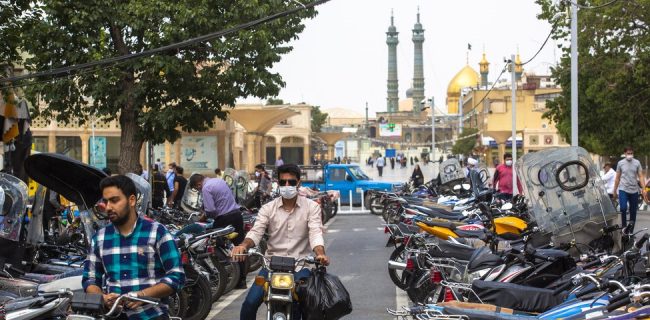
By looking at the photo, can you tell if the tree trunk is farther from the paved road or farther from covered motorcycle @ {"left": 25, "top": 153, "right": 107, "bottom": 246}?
covered motorcycle @ {"left": 25, "top": 153, "right": 107, "bottom": 246}

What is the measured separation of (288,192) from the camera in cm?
746

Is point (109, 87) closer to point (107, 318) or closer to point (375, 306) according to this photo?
point (375, 306)

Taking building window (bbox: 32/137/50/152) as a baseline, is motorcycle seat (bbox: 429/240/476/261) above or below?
below

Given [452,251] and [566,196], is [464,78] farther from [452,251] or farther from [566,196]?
[452,251]

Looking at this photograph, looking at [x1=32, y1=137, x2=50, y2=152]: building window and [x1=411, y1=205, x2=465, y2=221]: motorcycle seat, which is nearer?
[x1=411, y1=205, x2=465, y2=221]: motorcycle seat

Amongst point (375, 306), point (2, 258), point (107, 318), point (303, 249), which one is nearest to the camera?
point (107, 318)

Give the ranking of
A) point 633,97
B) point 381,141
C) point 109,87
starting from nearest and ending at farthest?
point 109,87
point 633,97
point 381,141

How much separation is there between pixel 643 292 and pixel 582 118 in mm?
34939

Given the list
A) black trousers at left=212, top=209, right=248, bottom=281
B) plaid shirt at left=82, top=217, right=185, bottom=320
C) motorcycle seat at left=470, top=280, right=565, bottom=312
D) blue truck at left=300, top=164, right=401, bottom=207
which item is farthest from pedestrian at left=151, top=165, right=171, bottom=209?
plaid shirt at left=82, top=217, right=185, bottom=320

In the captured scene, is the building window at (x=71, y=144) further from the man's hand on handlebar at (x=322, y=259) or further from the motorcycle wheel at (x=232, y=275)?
the man's hand on handlebar at (x=322, y=259)

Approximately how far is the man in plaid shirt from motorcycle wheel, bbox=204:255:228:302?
5.83 meters

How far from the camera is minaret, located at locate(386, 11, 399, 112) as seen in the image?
601 feet

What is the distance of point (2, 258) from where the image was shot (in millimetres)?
9367

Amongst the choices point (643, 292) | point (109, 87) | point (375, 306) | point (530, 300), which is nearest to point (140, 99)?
point (109, 87)
